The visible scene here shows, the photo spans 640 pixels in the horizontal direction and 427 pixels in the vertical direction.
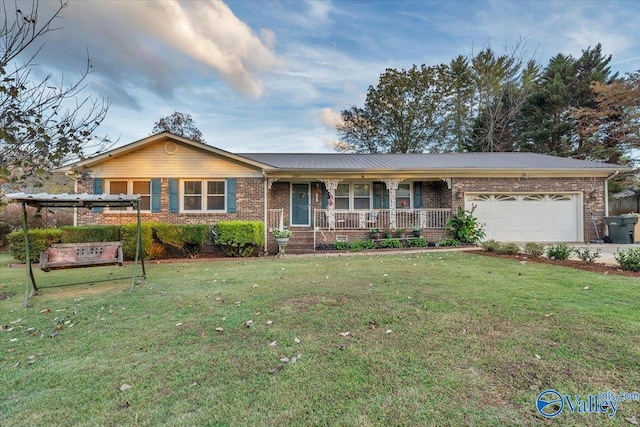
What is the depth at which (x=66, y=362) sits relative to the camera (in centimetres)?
283

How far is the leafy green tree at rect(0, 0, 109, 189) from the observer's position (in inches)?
168

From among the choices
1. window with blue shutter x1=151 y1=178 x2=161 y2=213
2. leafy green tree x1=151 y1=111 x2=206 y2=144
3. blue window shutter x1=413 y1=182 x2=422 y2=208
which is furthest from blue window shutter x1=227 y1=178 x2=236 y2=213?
leafy green tree x1=151 y1=111 x2=206 y2=144

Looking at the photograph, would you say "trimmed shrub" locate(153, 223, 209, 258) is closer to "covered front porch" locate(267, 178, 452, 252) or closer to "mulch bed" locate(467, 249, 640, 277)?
"covered front porch" locate(267, 178, 452, 252)

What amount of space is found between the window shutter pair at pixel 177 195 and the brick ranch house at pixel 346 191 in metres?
0.04

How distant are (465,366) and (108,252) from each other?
267 inches

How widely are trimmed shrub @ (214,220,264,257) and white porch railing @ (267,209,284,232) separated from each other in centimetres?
108

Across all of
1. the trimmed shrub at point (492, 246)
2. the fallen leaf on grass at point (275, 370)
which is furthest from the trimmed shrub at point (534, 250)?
the fallen leaf on grass at point (275, 370)

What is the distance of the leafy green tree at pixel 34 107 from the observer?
4.27m

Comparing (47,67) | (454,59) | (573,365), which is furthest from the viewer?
(454,59)

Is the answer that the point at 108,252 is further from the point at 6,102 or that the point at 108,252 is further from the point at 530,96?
the point at 530,96

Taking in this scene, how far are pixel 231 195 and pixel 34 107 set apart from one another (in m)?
7.23

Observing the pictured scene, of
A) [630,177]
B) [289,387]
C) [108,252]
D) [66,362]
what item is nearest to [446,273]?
[289,387]

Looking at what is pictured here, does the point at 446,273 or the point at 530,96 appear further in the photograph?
the point at 530,96

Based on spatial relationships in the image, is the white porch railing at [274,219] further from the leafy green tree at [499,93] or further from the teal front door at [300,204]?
the leafy green tree at [499,93]
